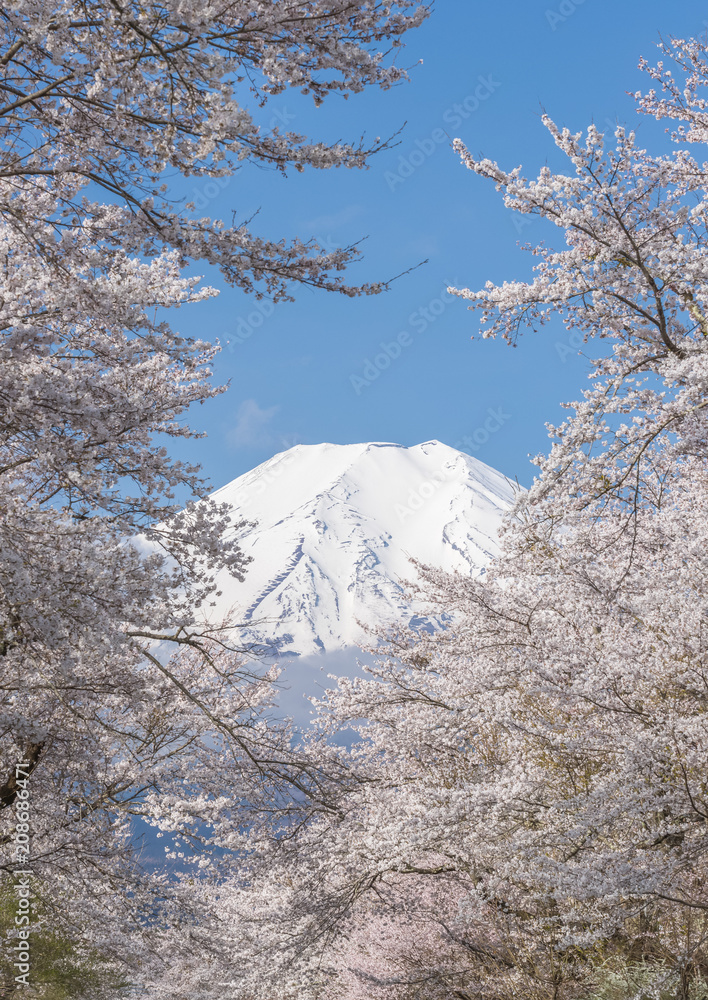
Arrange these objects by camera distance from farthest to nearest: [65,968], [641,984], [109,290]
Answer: [65,968] < [641,984] < [109,290]

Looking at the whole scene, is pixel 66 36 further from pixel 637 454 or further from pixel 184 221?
pixel 637 454

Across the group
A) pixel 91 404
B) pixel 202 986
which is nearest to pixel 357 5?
pixel 91 404

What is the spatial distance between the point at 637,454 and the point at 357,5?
135 inches

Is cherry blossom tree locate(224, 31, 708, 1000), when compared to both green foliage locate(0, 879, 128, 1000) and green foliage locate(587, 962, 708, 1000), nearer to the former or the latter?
green foliage locate(587, 962, 708, 1000)

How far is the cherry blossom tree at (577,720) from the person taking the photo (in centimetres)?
503

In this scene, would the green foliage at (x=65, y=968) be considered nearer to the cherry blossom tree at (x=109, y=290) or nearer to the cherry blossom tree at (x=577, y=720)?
the cherry blossom tree at (x=577, y=720)

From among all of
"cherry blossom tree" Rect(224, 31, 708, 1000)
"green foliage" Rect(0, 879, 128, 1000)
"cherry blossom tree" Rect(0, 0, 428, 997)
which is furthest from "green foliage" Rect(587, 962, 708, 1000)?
"green foliage" Rect(0, 879, 128, 1000)

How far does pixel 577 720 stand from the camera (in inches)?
251

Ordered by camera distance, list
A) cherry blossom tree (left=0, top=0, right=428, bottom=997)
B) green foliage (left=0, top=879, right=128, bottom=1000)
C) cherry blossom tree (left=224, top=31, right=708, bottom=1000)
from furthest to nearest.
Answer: green foliage (left=0, top=879, right=128, bottom=1000) < cherry blossom tree (left=224, top=31, right=708, bottom=1000) < cherry blossom tree (left=0, top=0, right=428, bottom=997)

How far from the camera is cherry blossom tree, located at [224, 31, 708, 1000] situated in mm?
5031

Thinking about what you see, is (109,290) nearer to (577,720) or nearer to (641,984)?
(577,720)

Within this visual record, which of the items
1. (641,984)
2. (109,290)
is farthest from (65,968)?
(109,290)

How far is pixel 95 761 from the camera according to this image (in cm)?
659

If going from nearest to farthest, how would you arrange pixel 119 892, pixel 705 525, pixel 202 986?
pixel 705 525
pixel 119 892
pixel 202 986
